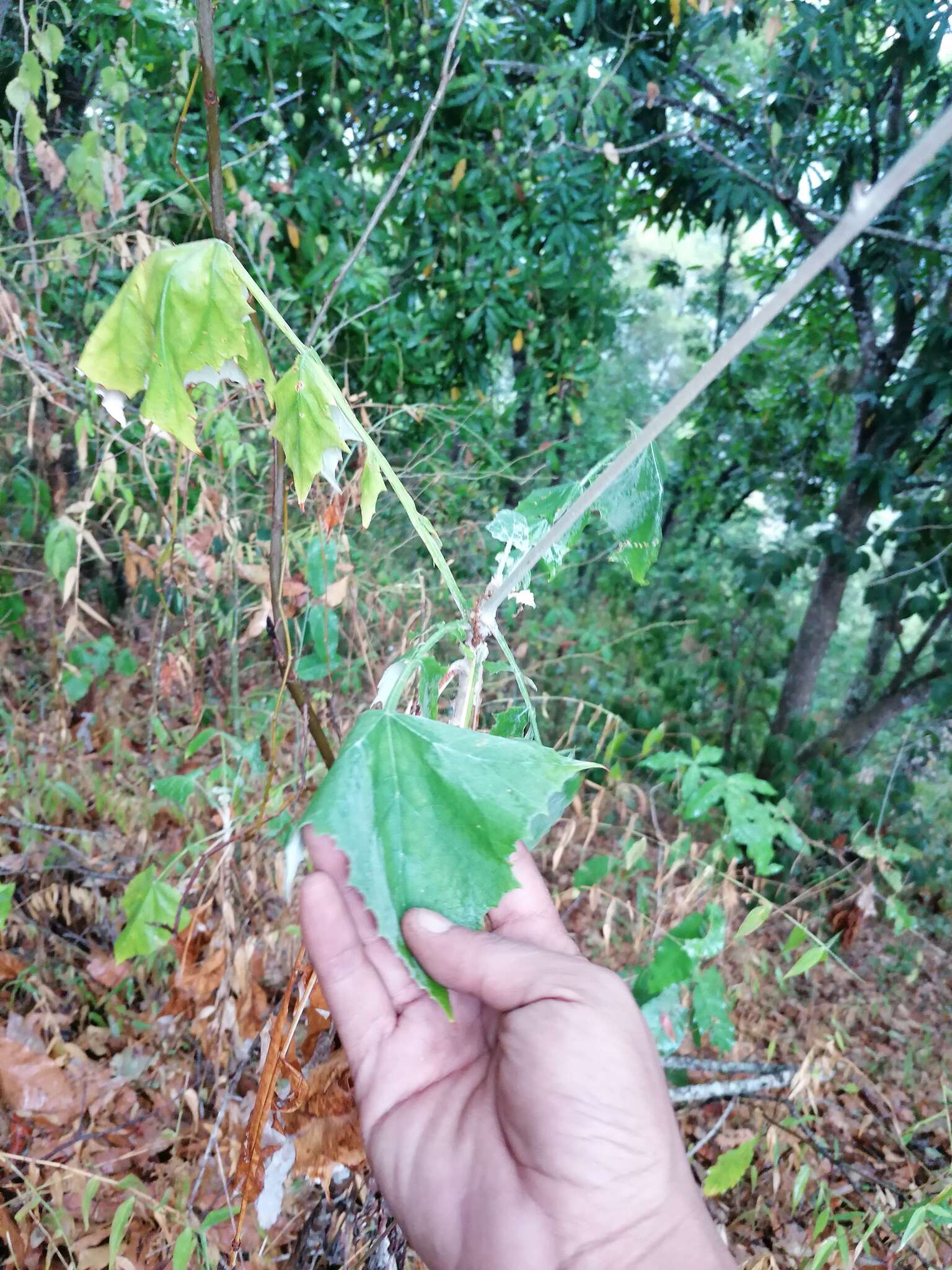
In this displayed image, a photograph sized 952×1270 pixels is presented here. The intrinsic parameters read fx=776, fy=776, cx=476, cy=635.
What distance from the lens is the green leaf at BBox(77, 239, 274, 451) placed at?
66 cm

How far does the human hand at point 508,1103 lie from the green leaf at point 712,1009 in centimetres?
98

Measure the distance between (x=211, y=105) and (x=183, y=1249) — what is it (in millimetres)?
1615

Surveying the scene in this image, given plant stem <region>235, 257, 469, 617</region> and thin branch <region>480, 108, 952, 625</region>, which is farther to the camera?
plant stem <region>235, 257, 469, 617</region>

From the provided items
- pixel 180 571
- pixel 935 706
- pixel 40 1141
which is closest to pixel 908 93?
pixel 935 706

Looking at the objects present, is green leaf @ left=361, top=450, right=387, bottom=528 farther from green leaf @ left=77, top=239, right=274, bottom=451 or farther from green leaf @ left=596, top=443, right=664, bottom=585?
green leaf @ left=596, top=443, right=664, bottom=585

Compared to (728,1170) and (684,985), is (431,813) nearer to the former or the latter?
(728,1170)

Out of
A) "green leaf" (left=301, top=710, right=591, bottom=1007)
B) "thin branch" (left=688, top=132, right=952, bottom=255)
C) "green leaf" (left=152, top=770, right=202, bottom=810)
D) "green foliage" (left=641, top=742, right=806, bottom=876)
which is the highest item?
"thin branch" (left=688, top=132, right=952, bottom=255)

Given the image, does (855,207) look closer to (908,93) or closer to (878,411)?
(878,411)

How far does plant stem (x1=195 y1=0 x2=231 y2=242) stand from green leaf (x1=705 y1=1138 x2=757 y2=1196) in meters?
1.81

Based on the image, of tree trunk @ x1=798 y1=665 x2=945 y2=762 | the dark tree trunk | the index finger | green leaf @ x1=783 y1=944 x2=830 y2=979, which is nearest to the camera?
the index finger

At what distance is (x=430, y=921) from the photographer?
2.16ft

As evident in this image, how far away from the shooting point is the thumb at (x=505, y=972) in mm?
777

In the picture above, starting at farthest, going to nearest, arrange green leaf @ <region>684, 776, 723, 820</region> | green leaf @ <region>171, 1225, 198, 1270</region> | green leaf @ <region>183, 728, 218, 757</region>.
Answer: green leaf @ <region>684, 776, 723, 820</region>
green leaf @ <region>183, 728, 218, 757</region>
green leaf @ <region>171, 1225, 198, 1270</region>

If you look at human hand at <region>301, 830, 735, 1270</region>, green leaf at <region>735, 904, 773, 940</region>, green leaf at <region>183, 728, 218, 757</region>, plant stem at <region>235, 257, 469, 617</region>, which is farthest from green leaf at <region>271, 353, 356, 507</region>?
green leaf at <region>735, 904, 773, 940</region>
